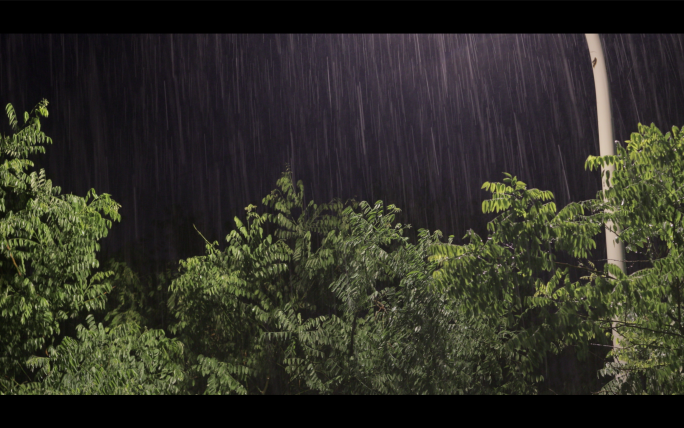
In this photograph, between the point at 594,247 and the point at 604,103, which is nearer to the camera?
the point at 594,247

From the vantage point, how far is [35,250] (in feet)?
18.2

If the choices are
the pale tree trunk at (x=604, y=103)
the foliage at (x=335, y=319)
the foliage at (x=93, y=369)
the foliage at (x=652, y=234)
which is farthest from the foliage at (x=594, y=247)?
the foliage at (x=93, y=369)

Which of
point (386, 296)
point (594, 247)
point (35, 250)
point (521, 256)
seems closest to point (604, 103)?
point (594, 247)

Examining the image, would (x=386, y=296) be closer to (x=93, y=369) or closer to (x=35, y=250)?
(x=93, y=369)

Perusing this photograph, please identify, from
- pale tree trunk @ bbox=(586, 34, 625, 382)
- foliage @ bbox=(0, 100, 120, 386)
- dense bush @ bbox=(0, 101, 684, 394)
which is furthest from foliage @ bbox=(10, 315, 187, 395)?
pale tree trunk @ bbox=(586, 34, 625, 382)

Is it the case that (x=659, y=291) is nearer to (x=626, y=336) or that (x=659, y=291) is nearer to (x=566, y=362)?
(x=626, y=336)

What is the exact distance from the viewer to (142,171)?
61.8ft

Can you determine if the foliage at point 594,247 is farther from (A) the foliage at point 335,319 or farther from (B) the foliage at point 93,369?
(B) the foliage at point 93,369

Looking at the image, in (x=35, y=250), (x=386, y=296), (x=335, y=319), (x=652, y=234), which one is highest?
(x=35, y=250)

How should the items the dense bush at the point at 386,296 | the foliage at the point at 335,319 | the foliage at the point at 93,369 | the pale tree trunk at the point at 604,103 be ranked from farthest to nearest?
1. the pale tree trunk at the point at 604,103
2. the foliage at the point at 335,319
3. the foliage at the point at 93,369
4. the dense bush at the point at 386,296

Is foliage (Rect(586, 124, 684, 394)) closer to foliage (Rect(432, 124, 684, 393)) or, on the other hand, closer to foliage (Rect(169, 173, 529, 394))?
foliage (Rect(432, 124, 684, 393))

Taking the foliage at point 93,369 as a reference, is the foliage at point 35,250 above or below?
above

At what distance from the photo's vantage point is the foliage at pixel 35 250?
5297 mm

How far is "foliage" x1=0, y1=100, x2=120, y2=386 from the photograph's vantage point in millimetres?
5297
